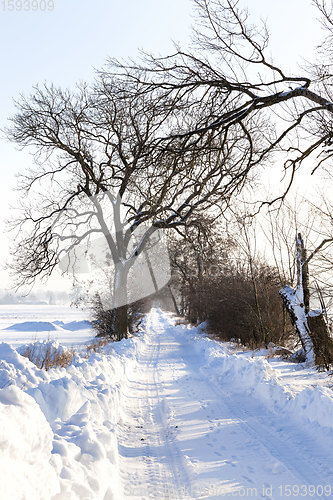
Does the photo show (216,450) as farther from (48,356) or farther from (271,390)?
(48,356)

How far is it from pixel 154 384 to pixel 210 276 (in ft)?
41.4

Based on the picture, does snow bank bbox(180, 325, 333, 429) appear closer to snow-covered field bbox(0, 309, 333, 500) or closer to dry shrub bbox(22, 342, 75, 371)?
snow-covered field bbox(0, 309, 333, 500)

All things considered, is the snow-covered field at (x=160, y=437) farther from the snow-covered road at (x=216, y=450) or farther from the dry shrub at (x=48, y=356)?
the dry shrub at (x=48, y=356)

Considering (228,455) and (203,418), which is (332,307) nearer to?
(203,418)

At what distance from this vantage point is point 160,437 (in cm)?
537

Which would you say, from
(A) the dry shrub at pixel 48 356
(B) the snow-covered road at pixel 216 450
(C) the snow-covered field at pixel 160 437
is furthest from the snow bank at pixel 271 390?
(A) the dry shrub at pixel 48 356

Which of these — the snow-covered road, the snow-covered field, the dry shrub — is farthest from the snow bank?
the dry shrub

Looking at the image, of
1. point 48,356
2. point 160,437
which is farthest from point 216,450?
point 48,356

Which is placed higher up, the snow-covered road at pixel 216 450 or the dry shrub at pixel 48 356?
the dry shrub at pixel 48 356

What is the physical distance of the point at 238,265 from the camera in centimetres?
1725

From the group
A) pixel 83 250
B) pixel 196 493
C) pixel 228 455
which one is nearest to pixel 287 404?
pixel 228 455

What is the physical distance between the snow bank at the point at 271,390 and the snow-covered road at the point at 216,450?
0.20 m

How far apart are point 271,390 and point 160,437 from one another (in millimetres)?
2788

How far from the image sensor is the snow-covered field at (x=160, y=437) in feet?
9.93
